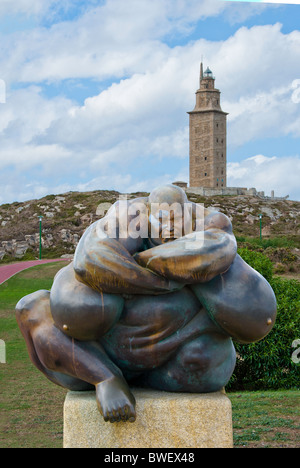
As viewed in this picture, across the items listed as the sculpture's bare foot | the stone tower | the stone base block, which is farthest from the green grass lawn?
the stone tower

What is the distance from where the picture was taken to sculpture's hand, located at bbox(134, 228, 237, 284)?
2576 mm

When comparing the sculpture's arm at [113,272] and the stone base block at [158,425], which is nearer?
the sculpture's arm at [113,272]

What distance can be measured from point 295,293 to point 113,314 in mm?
5778

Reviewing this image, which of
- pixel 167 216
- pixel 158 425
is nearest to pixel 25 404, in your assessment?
pixel 158 425

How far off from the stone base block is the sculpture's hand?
0.61 meters

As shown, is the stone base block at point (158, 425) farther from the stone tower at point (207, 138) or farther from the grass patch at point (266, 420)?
the stone tower at point (207, 138)

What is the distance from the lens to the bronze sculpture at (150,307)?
103 inches

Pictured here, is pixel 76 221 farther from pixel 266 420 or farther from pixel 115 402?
pixel 115 402

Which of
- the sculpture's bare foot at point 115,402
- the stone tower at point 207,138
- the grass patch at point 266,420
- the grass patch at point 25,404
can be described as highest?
the stone tower at point 207,138

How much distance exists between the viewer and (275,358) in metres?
7.23

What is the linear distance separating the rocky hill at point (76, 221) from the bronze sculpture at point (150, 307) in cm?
2065

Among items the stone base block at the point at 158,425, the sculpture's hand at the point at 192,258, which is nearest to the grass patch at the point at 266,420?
the stone base block at the point at 158,425

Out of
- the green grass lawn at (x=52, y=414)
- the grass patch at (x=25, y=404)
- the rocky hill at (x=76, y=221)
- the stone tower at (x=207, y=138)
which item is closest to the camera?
the green grass lawn at (x=52, y=414)
